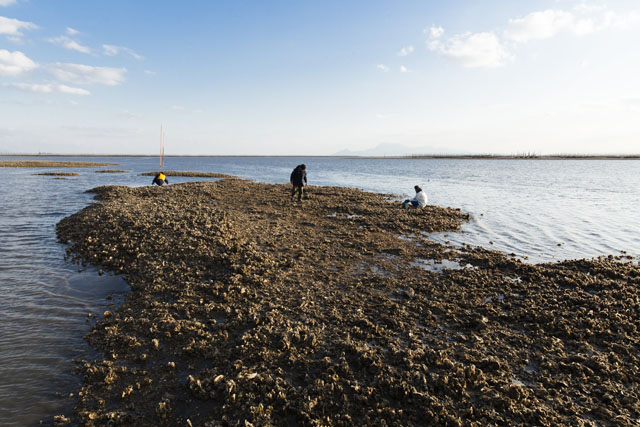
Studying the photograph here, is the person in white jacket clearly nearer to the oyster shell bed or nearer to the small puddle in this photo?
the oyster shell bed

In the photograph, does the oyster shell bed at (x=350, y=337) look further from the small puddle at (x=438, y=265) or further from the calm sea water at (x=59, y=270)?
the calm sea water at (x=59, y=270)

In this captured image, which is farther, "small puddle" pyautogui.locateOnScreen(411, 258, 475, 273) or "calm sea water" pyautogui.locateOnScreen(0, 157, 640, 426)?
"small puddle" pyautogui.locateOnScreen(411, 258, 475, 273)

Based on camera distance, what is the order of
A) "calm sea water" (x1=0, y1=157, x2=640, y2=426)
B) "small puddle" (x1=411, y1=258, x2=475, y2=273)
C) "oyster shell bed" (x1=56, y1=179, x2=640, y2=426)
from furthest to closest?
"small puddle" (x1=411, y1=258, x2=475, y2=273)
"calm sea water" (x1=0, y1=157, x2=640, y2=426)
"oyster shell bed" (x1=56, y1=179, x2=640, y2=426)

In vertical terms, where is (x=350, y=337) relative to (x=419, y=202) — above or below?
below

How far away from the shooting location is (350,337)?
6.34m

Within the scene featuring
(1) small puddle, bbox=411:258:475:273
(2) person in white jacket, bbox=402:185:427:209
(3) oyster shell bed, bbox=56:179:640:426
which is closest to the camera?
(3) oyster shell bed, bbox=56:179:640:426

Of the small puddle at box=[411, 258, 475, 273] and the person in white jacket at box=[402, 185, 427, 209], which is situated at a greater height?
the person in white jacket at box=[402, 185, 427, 209]

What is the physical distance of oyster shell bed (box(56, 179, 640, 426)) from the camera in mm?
4598

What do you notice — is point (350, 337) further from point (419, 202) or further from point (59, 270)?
point (419, 202)

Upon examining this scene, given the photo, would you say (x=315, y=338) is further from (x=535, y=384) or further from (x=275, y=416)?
(x=535, y=384)

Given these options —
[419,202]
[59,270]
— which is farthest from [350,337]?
[419,202]

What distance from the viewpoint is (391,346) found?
235 inches

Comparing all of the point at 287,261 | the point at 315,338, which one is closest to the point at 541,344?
the point at 315,338

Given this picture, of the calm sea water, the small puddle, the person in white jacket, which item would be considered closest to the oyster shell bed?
the small puddle
